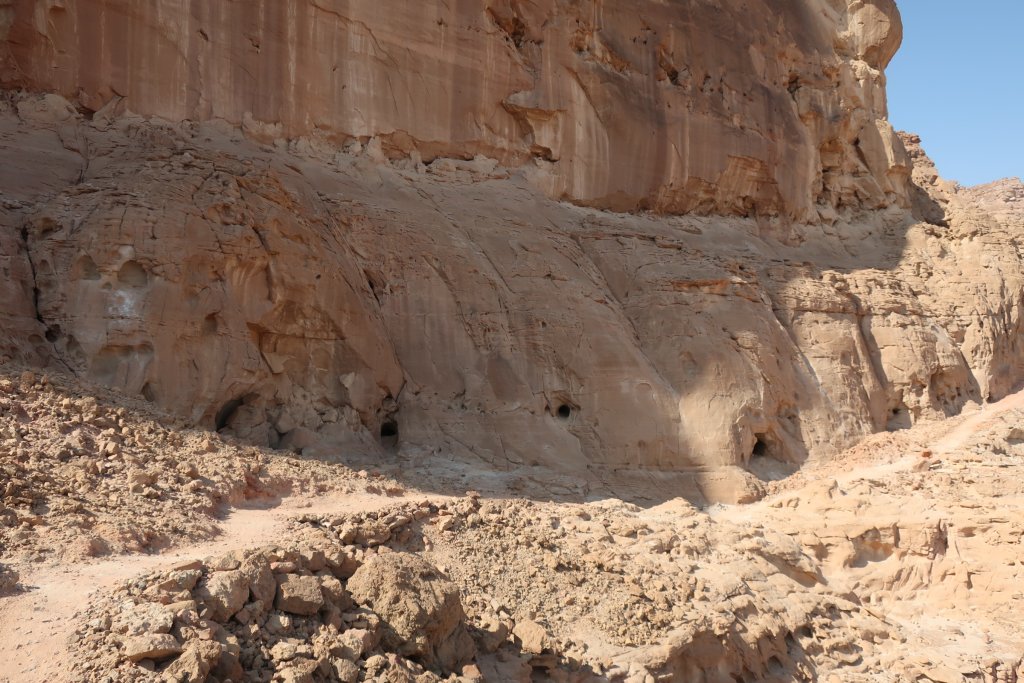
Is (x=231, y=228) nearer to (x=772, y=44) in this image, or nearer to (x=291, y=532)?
(x=291, y=532)

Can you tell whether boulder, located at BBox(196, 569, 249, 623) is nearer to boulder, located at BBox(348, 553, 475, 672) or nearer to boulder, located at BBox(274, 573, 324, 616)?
boulder, located at BBox(274, 573, 324, 616)

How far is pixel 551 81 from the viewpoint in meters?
18.7

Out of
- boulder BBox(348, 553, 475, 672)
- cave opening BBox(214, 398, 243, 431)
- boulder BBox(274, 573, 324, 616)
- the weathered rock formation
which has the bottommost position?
boulder BBox(348, 553, 475, 672)

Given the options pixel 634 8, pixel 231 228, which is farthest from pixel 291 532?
pixel 634 8

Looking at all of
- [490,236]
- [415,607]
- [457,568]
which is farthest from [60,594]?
[490,236]

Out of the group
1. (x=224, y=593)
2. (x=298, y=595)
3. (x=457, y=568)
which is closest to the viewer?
(x=224, y=593)

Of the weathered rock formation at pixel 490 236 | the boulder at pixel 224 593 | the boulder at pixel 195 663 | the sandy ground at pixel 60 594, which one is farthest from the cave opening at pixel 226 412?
the boulder at pixel 195 663

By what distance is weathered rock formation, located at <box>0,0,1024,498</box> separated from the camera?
11.8 m

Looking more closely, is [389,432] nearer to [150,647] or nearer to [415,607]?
[415,607]

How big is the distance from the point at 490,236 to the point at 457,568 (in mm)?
7689

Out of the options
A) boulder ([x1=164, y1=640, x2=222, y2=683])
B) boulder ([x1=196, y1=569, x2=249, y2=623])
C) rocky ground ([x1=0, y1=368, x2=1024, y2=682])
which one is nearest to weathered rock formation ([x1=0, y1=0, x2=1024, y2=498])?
rocky ground ([x1=0, y1=368, x2=1024, y2=682])

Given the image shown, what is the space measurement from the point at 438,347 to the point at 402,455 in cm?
217

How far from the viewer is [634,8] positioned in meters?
20.3

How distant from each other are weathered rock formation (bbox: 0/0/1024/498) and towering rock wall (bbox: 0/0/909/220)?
2.1 inches
